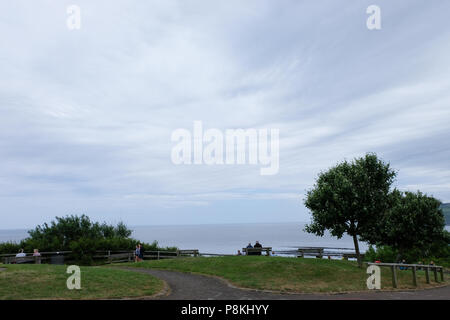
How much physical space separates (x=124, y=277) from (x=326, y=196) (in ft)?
53.2

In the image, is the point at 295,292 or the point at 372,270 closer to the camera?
the point at 295,292

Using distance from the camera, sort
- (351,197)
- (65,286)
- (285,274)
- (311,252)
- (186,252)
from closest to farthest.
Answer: (65,286)
(285,274)
(351,197)
(311,252)
(186,252)

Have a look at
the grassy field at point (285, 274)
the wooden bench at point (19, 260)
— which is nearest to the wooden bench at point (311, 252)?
the grassy field at point (285, 274)

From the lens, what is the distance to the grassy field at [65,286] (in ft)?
45.5

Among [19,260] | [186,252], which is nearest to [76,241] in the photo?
[19,260]

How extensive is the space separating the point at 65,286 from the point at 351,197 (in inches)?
785

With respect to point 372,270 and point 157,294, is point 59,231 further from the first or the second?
point 372,270

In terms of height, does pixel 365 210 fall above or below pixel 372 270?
above

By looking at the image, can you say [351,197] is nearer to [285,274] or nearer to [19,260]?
[285,274]

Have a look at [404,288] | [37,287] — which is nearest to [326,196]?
[404,288]

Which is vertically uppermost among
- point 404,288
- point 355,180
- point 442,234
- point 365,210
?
point 355,180

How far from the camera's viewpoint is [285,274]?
830 inches
